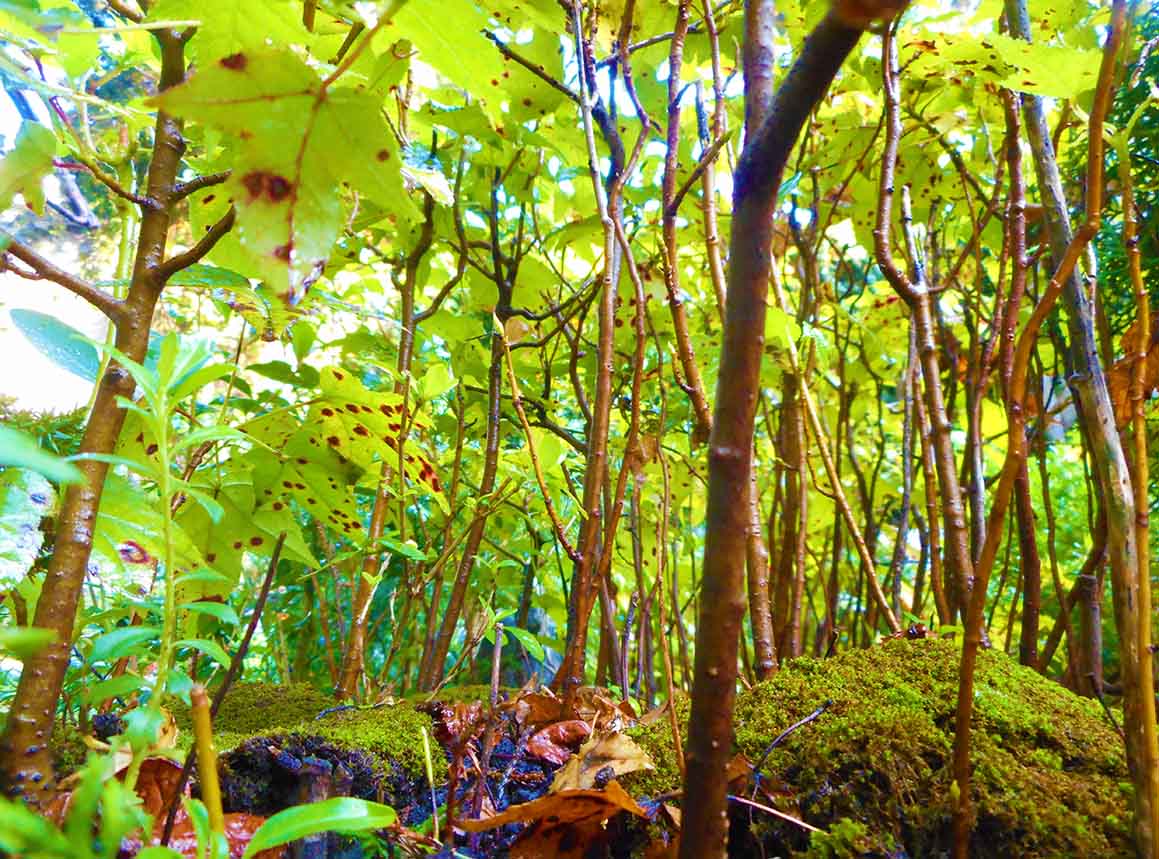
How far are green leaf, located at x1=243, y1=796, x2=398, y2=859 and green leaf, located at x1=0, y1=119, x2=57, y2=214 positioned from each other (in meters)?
0.47

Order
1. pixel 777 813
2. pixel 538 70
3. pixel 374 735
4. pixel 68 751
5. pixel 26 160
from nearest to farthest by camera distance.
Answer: pixel 26 160 → pixel 777 813 → pixel 68 751 → pixel 374 735 → pixel 538 70

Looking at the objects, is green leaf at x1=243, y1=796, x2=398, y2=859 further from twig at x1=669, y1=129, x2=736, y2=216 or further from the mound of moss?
twig at x1=669, y1=129, x2=736, y2=216

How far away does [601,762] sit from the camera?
78 cm

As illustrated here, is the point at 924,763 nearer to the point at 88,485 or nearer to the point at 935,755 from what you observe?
the point at 935,755

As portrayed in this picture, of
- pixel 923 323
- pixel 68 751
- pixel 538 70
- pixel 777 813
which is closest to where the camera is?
pixel 777 813

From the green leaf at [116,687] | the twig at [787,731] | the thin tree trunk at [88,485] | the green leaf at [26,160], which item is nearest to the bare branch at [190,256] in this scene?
the thin tree trunk at [88,485]

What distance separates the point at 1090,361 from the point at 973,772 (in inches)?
14.7

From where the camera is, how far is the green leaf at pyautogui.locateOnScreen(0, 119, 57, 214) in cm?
55

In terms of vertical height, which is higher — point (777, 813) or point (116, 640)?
point (116, 640)

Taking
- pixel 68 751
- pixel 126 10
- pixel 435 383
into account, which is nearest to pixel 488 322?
pixel 435 383

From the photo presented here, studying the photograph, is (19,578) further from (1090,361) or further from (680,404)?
(680,404)

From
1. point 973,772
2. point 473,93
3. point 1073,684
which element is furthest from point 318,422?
point 1073,684

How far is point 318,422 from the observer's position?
0.94 meters

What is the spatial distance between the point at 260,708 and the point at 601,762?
595 millimetres
